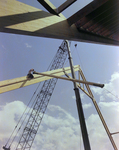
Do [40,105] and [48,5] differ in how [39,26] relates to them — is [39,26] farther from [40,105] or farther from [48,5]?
[40,105]

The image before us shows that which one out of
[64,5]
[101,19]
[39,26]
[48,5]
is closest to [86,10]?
[64,5]

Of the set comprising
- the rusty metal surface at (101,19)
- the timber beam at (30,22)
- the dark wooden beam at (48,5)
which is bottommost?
the timber beam at (30,22)

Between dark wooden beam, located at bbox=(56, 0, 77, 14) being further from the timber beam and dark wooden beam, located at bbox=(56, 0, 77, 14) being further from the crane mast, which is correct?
the crane mast

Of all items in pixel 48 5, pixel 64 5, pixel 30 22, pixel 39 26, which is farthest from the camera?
pixel 64 5

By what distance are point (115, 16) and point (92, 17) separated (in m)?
1.21

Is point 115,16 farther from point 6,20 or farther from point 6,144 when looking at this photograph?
point 6,144

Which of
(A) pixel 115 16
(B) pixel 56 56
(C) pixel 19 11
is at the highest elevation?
(B) pixel 56 56

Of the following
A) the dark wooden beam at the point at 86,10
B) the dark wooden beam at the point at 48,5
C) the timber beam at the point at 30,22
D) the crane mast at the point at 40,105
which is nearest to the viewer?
the timber beam at the point at 30,22

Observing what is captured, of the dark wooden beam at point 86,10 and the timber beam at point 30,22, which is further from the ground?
the dark wooden beam at point 86,10

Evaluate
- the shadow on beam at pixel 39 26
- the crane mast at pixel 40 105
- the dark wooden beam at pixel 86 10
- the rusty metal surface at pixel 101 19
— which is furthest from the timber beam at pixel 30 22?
the crane mast at pixel 40 105

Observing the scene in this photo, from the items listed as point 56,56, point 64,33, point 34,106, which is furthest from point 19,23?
point 34,106

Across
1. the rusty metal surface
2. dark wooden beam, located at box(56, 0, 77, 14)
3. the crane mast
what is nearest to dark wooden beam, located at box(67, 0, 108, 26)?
the rusty metal surface

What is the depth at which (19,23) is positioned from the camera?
2736 millimetres

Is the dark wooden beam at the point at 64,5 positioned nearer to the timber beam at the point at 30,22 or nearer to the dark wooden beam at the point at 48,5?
the dark wooden beam at the point at 48,5
